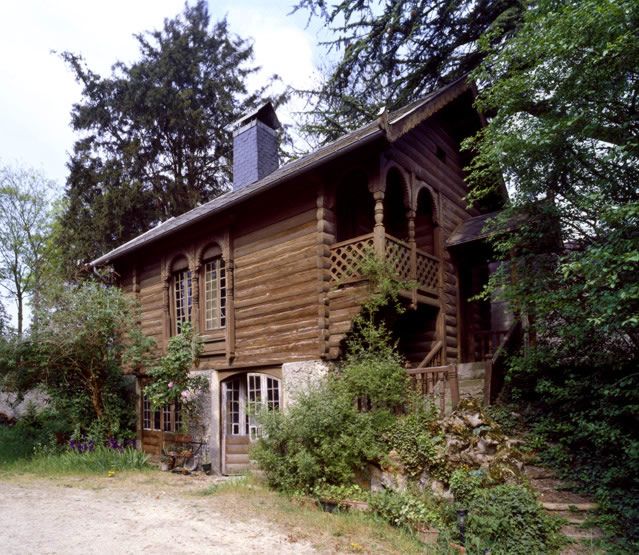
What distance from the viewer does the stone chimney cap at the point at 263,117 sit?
598 inches

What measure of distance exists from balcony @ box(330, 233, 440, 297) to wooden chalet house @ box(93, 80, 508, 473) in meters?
0.04

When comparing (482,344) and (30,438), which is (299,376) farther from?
(30,438)

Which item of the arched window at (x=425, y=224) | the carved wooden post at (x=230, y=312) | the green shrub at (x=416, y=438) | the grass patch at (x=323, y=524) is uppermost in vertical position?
the arched window at (x=425, y=224)

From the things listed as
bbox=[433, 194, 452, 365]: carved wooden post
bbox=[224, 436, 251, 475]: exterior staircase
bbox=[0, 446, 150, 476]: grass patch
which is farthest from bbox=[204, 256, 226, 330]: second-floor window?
bbox=[433, 194, 452, 365]: carved wooden post

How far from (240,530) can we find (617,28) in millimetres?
7982

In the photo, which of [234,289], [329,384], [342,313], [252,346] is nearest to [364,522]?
[329,384]

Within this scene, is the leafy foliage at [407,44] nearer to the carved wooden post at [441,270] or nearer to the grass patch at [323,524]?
the carved wooden post at [441,270]

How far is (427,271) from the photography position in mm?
11258

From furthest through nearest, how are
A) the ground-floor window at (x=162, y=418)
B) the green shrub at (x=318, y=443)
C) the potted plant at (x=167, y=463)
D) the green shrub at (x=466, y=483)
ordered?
the ground-floor window at (x=162, y=418), the potted plant at (x=167, y=463), the green shrub at (x=318, y=443), the green shrub at (x=466, y=483)

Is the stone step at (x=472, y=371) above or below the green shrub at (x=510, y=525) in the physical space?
above

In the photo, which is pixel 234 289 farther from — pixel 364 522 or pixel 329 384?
pixel 364 522

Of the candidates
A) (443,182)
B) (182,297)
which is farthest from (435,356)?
(182,297)

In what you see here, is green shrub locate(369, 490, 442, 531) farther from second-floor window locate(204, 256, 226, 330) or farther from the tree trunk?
the tree trunk

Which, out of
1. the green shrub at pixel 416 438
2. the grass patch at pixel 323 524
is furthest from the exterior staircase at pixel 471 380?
the grass patch at pixel 323 524
